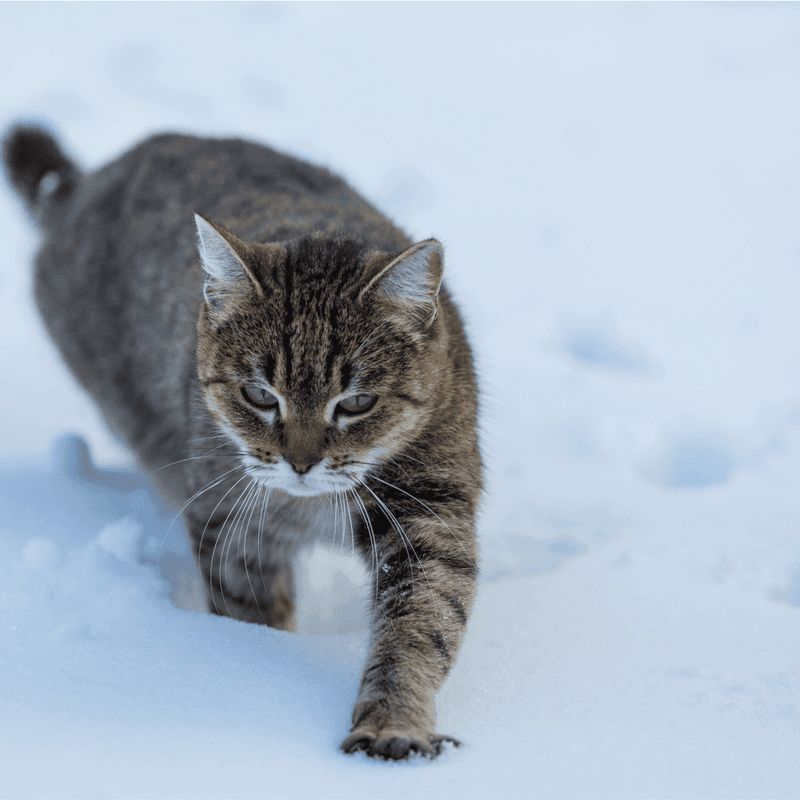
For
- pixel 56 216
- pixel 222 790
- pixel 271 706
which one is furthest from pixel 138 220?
pixel 222 790

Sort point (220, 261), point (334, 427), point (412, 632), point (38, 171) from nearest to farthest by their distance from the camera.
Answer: point (412, 632)
point (334, 427)
point (220, 261)
point (38, 171)

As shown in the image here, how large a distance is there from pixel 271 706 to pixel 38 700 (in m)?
0.48

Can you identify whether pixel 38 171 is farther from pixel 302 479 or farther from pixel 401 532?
pixel 401 532

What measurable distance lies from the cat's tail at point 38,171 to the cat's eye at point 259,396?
2.20m

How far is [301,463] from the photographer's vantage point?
182 centimetres

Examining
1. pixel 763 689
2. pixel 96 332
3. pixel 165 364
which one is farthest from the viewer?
pixel 96 332

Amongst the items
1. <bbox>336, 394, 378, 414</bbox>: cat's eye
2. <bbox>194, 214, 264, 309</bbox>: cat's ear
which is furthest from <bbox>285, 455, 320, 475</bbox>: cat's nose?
<bbox>194, 214, 264, 309</bbox>: cat's ear

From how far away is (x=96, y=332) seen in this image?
3.22 m

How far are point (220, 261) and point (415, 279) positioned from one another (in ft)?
1.66

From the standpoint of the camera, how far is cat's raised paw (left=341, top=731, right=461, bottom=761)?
1.49m

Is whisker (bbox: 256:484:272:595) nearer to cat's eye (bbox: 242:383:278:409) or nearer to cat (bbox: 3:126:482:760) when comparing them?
cat (bbox: 3:126:482:760)

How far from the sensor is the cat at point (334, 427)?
5.99 ft

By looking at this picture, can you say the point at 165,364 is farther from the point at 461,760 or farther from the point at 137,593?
the point at 461,760

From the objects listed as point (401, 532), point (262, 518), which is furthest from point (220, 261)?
point (401, 532)
